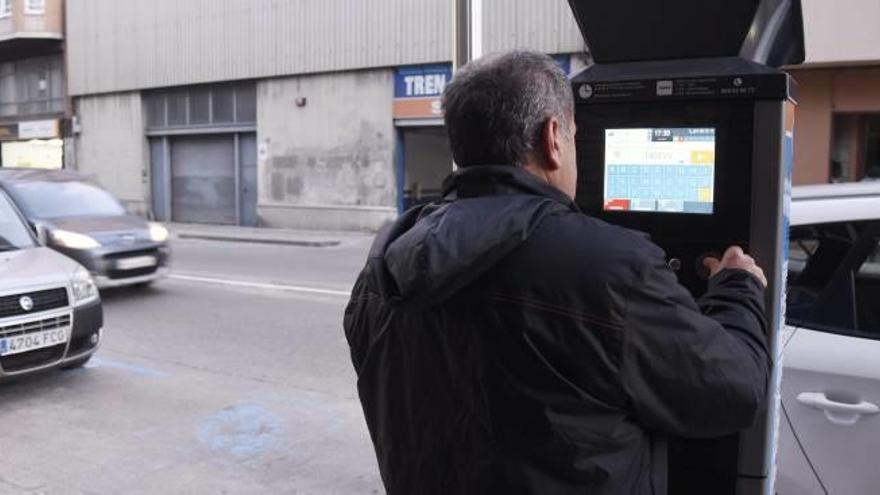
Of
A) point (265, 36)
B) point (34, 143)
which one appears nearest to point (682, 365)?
point (265, 36)

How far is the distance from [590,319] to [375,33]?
2020 cm

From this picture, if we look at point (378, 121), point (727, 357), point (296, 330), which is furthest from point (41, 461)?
point (378, 121)

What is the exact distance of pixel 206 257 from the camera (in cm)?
1650

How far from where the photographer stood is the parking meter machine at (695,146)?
2.12 meters

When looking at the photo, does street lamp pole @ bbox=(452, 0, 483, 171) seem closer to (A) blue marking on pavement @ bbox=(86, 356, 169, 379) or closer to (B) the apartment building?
(A) blue marking on pavement @ bbox=(86, 356, 169, 379)

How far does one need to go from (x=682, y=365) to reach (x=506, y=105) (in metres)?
0.59

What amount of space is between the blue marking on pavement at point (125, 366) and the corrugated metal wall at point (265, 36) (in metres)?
11.9

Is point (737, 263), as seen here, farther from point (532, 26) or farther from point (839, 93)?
point (532, 26)

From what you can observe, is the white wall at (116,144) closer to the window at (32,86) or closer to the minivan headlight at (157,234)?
the window at (32,86)

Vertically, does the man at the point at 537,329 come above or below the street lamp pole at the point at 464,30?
below

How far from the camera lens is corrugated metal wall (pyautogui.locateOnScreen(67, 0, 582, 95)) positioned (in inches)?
749

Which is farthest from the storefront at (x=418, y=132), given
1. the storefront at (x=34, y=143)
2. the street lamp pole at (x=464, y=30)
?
the street lamp pole at (x=464, y=30)

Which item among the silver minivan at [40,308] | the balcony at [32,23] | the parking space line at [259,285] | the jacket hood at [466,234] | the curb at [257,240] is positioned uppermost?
the balcony at [32,23]

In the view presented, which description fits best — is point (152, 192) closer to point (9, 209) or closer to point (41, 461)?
point (9, 209)
